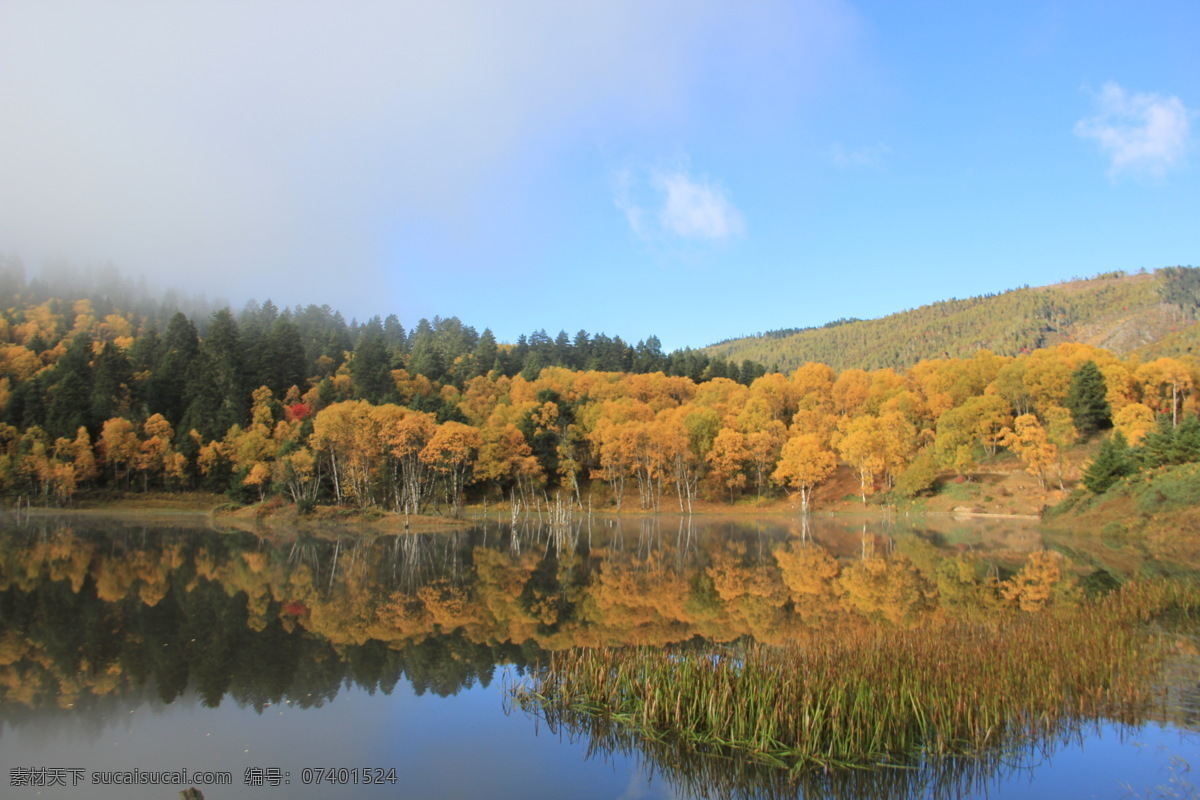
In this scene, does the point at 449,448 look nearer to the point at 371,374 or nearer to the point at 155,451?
the point at 155,451

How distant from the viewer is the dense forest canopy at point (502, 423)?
235ft

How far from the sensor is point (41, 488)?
250ft

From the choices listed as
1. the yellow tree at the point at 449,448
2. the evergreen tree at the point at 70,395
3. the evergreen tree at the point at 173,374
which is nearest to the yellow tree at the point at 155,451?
the evergreen tree at the point at 70,395

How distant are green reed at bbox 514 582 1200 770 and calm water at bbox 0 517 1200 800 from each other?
18.3 inches

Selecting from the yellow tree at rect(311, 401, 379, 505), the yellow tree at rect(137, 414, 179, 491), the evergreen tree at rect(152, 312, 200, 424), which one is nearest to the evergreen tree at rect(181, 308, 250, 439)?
the evergreen tree at rect(152, 312, 200, 424)

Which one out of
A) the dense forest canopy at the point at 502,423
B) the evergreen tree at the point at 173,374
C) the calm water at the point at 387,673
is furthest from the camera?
the evergreen tree at the point at 173,374

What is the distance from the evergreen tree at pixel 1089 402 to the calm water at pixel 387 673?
1899 inches

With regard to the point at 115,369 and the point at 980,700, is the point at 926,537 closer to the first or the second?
the point at 980,700

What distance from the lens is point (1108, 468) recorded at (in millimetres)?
49031

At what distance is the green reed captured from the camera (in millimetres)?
10641

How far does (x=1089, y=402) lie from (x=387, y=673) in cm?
8941

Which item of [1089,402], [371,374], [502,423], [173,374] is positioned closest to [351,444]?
[502,423]

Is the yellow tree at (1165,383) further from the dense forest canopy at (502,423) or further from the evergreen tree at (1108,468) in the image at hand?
the evergreen tree at (1108,468)

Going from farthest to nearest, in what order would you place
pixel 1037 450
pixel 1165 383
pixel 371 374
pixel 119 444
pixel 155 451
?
pixel 371 374 < pixel 1165 383 < pixel 155 451 < pixel 119 444 < pixel 1037 450
